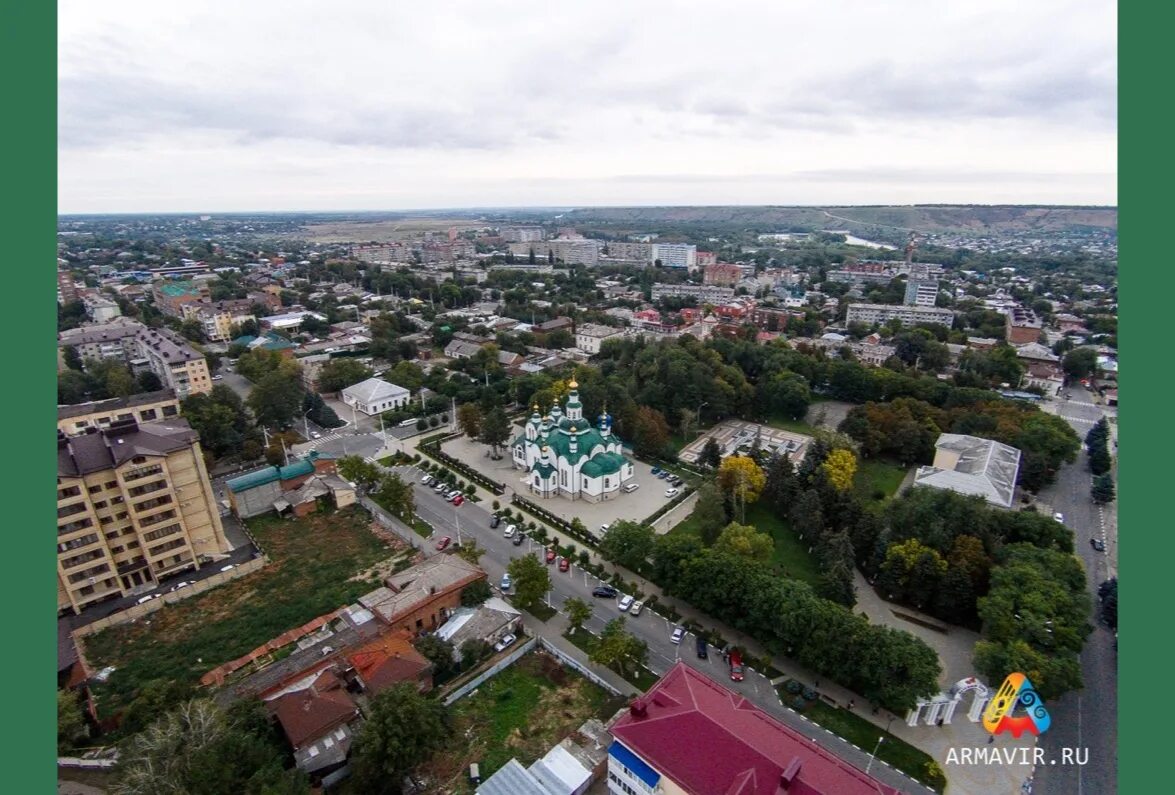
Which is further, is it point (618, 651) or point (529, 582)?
point (529, 582)

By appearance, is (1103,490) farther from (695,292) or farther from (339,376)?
(695,292)

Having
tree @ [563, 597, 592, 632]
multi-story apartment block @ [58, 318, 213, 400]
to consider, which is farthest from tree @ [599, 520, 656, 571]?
multi-story apartment block @ [58, 318, 213, 400]

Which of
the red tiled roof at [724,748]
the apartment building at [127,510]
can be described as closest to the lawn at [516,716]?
the red tiled roof at [724,748]

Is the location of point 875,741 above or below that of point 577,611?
below

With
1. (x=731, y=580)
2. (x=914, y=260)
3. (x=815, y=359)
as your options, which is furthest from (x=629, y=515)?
(x=914, y=260)

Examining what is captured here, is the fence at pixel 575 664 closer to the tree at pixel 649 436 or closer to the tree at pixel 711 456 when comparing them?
the tree at pixel 711 456

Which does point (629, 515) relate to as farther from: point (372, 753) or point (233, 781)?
point (233, 781)

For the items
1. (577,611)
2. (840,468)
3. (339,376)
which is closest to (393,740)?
(577,611)

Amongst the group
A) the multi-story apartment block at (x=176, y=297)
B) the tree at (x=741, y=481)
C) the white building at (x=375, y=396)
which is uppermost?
the multi-story apartment block at (x=176, y=297)
